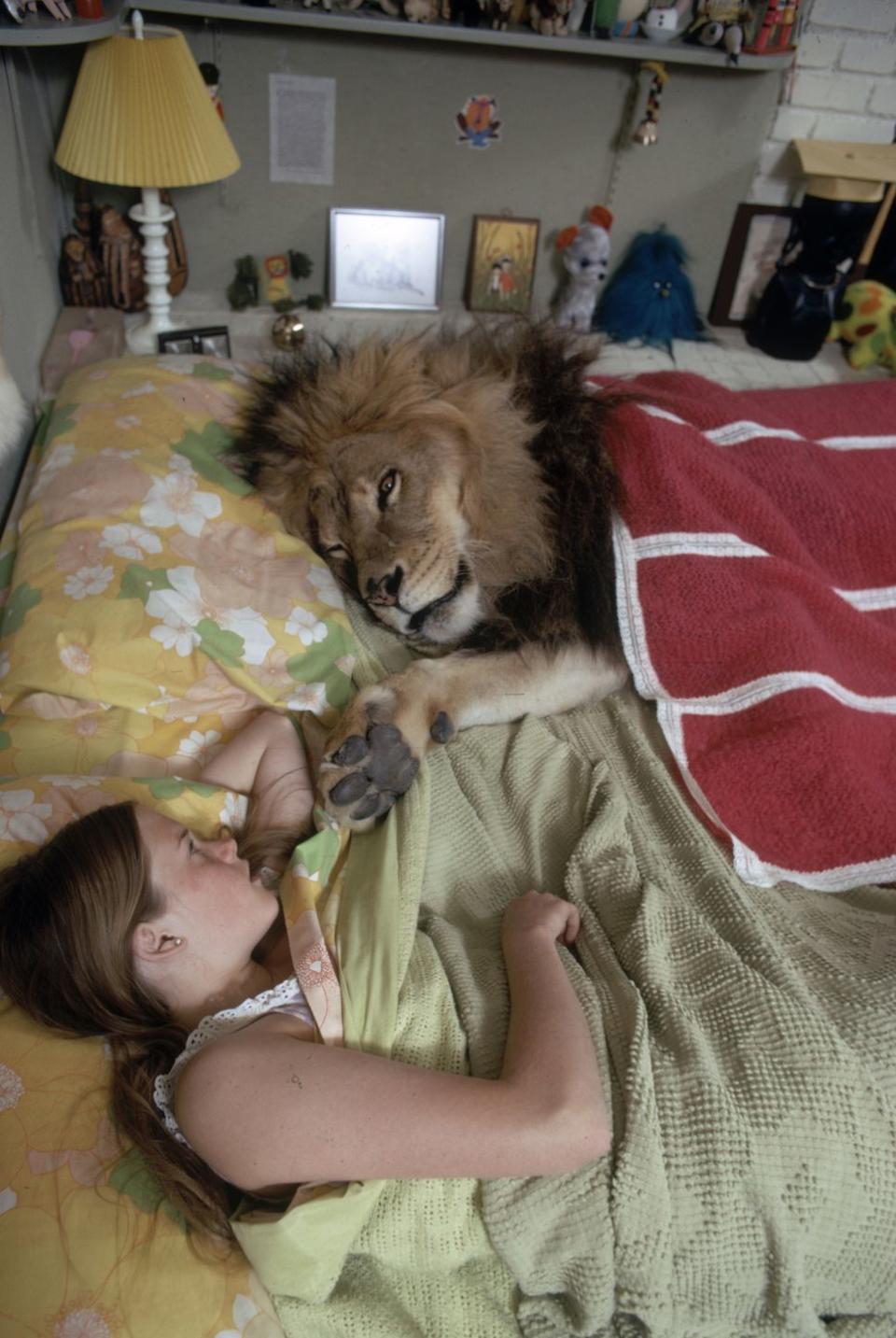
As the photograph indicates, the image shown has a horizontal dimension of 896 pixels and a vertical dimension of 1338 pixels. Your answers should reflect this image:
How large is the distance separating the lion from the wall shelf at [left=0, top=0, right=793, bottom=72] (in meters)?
1.11

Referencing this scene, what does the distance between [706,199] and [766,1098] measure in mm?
2746

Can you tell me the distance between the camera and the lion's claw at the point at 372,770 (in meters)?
1.35

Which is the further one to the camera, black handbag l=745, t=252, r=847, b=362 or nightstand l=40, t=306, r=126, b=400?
black handbag l=745, t=252, r=847, b=362

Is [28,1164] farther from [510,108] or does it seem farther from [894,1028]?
[510,108]

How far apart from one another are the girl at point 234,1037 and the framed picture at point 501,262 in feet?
7.23

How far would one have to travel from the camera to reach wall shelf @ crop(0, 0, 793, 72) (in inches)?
91.0

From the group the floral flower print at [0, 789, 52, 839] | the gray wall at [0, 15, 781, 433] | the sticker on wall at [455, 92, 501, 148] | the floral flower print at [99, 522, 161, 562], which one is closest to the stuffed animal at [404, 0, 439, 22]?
the gray wall at [0, 15, 781, 433]

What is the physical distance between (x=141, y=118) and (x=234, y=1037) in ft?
6.28

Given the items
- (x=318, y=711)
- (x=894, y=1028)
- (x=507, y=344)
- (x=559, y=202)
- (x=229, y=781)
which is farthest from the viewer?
(x=559, y=202)

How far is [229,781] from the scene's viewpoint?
1.45 m

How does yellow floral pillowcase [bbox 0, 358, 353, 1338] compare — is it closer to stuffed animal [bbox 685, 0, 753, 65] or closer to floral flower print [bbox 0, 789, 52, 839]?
floral flower print [bbox 0, 789, 52, 839]

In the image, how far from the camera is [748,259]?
3066 millimetres

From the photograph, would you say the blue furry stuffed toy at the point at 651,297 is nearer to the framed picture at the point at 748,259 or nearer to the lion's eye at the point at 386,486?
the framed picture at the point at 748,259

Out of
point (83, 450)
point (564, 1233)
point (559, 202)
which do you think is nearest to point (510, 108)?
point (559, 202)
